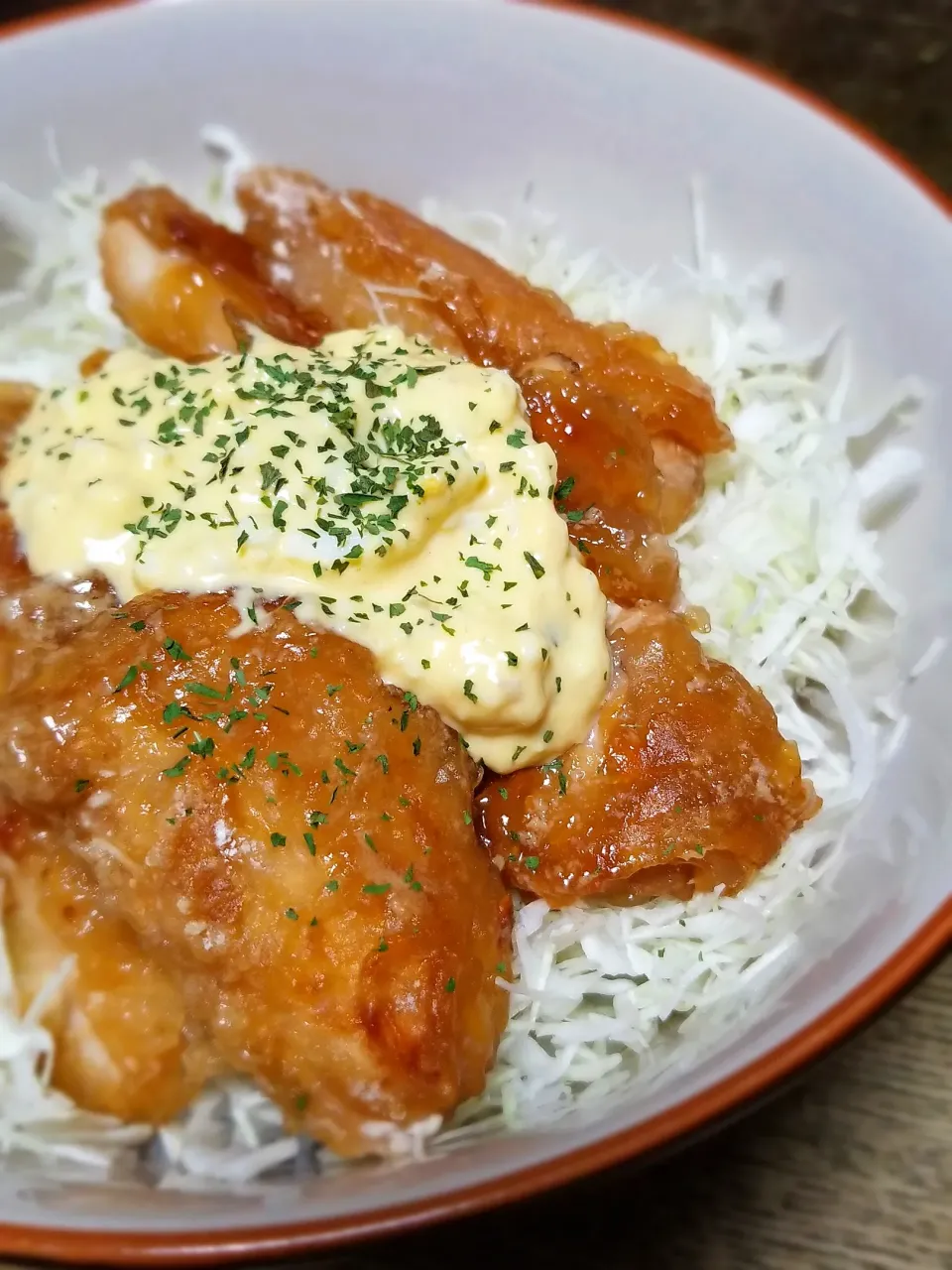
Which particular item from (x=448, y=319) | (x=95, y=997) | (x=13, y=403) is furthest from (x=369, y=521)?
(x=13, y=403)

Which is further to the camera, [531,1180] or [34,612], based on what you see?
[34,612]

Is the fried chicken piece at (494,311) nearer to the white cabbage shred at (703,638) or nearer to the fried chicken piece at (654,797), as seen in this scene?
the white cabbage shred at (703,638)

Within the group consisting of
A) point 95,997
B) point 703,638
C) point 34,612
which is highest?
point 703,638

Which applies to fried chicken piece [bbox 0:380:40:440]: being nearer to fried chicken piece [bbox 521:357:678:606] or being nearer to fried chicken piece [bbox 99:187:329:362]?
fried chicken piece [bbox 99:187:329:362]

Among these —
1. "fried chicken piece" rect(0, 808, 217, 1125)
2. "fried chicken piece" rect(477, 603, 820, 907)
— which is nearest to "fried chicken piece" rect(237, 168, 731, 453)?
"fried chicken piece" rect(477, 603, 820, 907)

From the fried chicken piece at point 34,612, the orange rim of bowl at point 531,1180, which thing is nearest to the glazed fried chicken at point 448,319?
the fried chicken piece at point 34,612

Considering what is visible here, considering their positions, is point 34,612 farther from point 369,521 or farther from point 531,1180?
point 531,1180

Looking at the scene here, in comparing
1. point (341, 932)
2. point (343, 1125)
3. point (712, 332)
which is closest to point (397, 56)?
point (712, 332)
